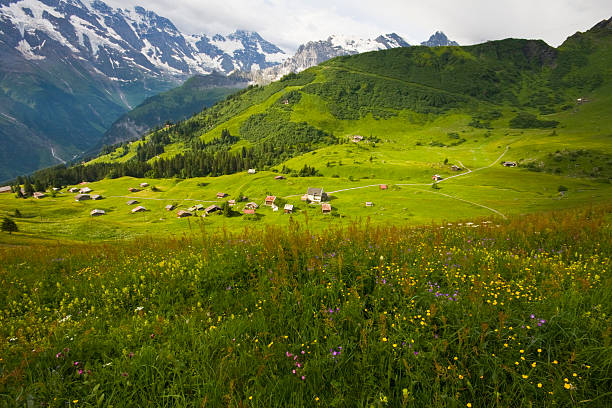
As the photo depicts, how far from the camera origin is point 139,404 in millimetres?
3232

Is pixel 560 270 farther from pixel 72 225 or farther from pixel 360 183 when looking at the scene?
pixel 360 183

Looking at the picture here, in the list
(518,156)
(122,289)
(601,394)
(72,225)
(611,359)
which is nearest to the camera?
(601,394)

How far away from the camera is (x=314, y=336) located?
4039 mm

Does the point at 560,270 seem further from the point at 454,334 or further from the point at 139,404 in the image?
the point at 139,404

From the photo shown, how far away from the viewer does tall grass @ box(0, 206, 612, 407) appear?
3201mm

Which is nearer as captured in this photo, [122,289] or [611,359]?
[611,359]

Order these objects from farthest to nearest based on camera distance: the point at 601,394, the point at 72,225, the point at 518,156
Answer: the point at 518,156
the point at 72,225
the point at 601,394

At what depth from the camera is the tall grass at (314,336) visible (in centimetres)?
320

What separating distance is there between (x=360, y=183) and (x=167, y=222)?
8205 centimetres

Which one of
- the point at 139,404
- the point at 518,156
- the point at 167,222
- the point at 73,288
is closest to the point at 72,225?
the point at 167,222

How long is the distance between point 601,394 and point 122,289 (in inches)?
312

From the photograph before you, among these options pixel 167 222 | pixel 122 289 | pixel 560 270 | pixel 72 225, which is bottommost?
pixel 167 222

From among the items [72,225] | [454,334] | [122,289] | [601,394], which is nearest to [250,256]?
[122,289]

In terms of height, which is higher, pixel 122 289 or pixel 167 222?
pixel 122 289
